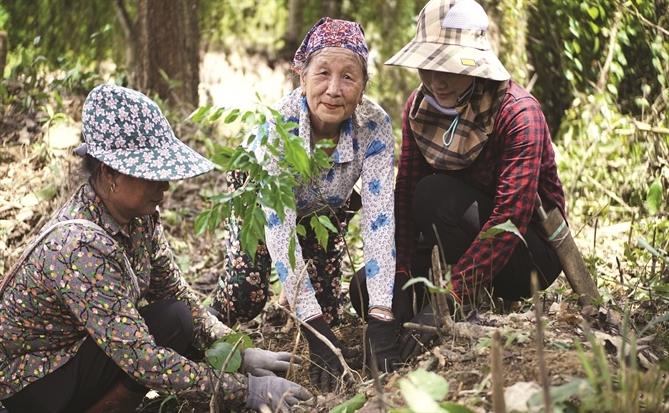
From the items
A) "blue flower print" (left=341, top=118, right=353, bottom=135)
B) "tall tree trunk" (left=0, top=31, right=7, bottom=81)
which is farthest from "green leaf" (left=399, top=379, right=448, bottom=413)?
"tall tree trunk" (left=0, top=31, right=7, bottom=81)

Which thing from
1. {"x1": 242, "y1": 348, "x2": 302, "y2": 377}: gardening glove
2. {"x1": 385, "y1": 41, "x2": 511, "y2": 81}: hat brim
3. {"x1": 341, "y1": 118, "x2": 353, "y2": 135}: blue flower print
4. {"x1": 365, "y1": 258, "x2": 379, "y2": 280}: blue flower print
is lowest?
{"x1": 242, "y1": 348, "x2": 302, "y2": 377}: gardening glove

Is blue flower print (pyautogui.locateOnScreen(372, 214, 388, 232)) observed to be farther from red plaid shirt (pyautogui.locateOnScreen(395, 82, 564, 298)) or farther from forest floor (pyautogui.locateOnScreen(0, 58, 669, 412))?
forest floor (pyautogui.locateOnScreen(0, 58, 669, 412))

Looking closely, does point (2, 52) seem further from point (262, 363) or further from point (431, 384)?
point (431, 384)

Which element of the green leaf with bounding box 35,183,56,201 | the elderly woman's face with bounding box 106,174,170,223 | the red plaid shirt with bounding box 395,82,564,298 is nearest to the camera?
the elderly woman's face with bounding box 106,174,170,223

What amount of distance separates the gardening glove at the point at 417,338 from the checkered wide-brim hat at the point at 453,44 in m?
0.91

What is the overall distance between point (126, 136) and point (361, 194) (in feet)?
3.24

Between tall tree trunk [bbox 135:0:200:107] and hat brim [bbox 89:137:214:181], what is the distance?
3.45 meters

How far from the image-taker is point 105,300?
2.39 metres

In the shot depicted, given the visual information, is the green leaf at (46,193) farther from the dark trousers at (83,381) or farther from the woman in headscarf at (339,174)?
the dark trousers at (83,381)

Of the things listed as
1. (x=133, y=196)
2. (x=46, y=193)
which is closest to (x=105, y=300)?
(x=133, y=196)

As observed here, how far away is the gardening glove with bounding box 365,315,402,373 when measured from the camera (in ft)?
8.94

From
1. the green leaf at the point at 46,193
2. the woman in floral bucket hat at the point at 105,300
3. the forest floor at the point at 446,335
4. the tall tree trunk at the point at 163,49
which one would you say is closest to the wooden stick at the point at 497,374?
the forest floor at the point at 446,335

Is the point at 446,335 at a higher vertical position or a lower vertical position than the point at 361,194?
lower

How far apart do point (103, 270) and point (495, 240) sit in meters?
1.42
